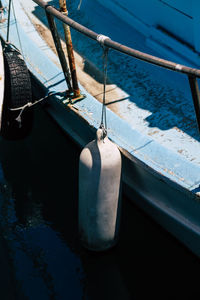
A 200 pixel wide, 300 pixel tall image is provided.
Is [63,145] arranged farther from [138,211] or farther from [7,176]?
[138,211]

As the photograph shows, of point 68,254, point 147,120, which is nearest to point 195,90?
point 147,120

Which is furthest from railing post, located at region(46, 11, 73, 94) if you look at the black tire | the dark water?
the dark water

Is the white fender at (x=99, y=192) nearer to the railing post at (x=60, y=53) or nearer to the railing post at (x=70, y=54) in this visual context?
the railing post at (x=70, y=54)

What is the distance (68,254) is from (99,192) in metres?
1.08

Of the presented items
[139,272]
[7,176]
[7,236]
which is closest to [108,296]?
[139,272]

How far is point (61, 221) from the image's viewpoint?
5.19 metres

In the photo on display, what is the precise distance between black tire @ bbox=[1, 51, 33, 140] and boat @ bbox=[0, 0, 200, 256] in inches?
8.6

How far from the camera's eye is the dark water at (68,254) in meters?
4.49

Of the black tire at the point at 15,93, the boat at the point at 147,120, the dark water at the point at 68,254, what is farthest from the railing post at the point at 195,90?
the black tire at the point at 15,93

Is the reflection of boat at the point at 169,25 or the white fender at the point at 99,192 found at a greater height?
the reflection of boat at the point at 169,25

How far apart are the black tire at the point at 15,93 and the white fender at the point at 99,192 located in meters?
1.77

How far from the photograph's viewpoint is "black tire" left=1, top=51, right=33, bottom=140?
5512mm

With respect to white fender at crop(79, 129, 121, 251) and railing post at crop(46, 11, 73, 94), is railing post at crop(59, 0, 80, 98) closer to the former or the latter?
railing post at crop(46, 11, 73, 94)

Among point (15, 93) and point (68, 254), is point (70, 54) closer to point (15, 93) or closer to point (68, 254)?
point (15, 93)
